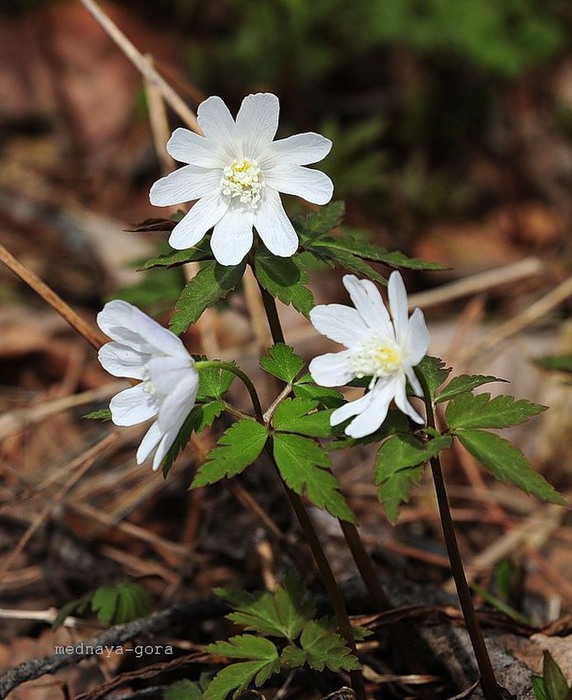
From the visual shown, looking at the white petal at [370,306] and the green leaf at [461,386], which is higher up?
the white petal at [370,306]

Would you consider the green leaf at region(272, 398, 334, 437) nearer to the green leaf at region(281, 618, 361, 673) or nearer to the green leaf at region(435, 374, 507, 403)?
the green leaf at region(435, 374, 507, 403)

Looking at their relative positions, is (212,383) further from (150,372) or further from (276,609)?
(276,609)

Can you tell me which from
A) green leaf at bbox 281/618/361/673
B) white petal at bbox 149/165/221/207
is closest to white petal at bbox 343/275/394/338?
white petal at bbox 149/165/221/207

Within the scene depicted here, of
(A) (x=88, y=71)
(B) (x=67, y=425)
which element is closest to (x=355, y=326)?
(B) (x=67, y=425)

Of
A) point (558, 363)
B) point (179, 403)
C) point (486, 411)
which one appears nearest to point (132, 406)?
point (179, 403)

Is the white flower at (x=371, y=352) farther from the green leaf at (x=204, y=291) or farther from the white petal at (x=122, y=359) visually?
the white petal at (x=122, y=359)

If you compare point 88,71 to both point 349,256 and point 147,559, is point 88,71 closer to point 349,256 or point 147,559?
point 147,559

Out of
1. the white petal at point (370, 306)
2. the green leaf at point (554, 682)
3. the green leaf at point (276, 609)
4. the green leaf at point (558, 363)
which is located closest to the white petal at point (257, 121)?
the white petal at point (370, 306)
